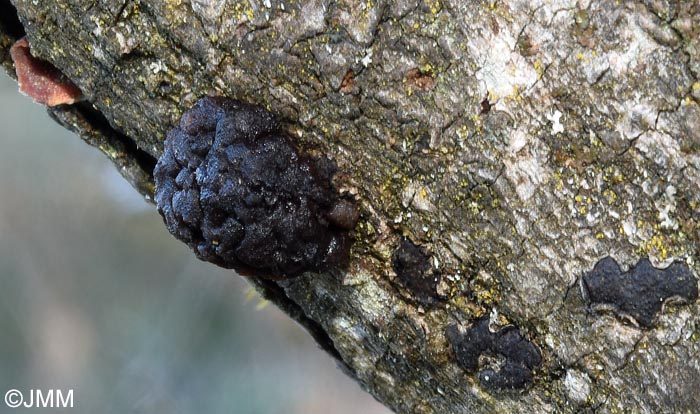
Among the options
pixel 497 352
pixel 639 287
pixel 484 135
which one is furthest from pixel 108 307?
pixel 639 287

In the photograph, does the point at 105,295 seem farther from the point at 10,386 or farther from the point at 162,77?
the point at 162,77

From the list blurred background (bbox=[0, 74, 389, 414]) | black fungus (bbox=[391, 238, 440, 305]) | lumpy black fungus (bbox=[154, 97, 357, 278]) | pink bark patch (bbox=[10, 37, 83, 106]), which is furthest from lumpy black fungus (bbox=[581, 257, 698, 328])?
blurred background (bbox=[0, 74, 389, 414])

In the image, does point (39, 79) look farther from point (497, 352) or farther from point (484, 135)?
point (497, 352)

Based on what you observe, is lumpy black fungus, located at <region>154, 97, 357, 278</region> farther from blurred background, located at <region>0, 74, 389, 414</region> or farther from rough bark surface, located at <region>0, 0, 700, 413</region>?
blurred background, located at <region>0, 74, 389, 414</region>

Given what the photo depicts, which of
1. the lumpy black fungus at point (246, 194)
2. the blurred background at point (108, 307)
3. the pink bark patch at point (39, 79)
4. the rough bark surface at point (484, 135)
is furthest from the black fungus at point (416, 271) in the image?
the blurred background at point (108, 307)

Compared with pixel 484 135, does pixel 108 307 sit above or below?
below

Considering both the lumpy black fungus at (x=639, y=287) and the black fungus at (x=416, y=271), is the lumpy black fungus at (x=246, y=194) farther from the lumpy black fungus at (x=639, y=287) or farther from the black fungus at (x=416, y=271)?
the lumpy black fungus at (x=639, y=287)

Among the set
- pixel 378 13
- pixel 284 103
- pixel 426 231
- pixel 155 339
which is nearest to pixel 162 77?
pixel 284 103
